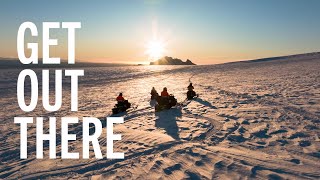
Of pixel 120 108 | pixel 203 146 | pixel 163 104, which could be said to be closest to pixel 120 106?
pixel 120 108

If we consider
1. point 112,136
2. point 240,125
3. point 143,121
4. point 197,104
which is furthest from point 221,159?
point 197,104

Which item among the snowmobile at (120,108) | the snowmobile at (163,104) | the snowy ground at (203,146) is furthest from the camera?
the snowmobile at (120,108)

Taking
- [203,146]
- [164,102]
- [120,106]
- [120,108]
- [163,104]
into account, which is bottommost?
[203,146]

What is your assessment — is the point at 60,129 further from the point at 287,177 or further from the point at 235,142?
the point at 287,177

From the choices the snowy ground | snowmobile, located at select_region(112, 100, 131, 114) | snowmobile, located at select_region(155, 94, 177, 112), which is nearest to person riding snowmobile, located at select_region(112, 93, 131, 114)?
snowmobile, located at select_region(112, 100, 131, 114)

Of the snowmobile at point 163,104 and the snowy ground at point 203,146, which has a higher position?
the snowmobile at point 163,104

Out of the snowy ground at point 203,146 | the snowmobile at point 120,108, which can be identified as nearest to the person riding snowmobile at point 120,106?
the snowmobile at point 120,108

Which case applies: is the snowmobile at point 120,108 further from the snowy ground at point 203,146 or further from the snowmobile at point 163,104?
the snowmobile at point 163,104

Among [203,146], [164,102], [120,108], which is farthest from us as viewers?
[120,108]

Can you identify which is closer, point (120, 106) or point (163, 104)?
point (163, 104)

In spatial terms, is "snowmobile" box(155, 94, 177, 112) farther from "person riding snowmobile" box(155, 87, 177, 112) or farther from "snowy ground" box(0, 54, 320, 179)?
"snowy ground" box(0, 54, 320, 179)

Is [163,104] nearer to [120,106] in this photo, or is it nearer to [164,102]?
[164,102]

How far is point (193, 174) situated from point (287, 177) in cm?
233

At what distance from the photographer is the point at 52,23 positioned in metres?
17.4
